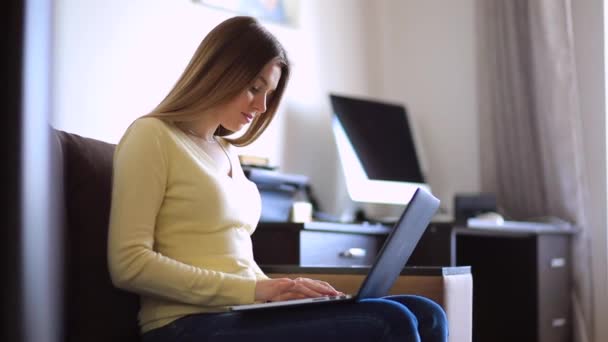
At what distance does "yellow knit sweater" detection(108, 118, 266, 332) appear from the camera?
1235 millimetres

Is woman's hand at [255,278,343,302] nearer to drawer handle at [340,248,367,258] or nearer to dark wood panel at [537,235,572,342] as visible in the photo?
drawer handle at [340,248,367,258]

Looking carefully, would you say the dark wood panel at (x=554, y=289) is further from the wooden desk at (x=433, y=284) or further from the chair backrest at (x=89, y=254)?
the chair backrest at (x=89, y=254)

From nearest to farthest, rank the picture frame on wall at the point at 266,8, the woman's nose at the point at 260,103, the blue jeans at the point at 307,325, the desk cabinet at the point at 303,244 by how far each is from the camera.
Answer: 1. the blue jeans at the point at 307,325
2. the woman's nose at the point at 260,103
3. the desk cabinet at the point at 303,244
4. the picture frame on wall at the point at 266,8

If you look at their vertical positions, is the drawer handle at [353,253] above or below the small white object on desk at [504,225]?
below

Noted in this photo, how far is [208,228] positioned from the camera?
136 cm

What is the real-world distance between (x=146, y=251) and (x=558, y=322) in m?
2.02

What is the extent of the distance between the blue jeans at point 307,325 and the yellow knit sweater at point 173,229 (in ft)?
0.15

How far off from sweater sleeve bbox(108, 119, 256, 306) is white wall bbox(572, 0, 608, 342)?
2.04m

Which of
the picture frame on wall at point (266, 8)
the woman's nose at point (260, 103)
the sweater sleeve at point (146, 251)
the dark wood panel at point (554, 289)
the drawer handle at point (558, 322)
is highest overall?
the picture frame on wall at point (266, 8)

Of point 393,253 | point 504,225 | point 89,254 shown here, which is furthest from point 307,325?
point 504,225

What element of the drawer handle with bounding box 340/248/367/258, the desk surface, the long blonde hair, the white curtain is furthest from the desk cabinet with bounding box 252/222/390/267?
the white curtain

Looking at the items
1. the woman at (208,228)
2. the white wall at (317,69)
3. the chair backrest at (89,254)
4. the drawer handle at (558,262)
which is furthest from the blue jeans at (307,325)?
the drawer handle at (558,262)

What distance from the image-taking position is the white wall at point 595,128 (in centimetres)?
288

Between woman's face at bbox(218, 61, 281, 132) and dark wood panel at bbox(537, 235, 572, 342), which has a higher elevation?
woman's face at bbox(218, 61, 281, 132)
